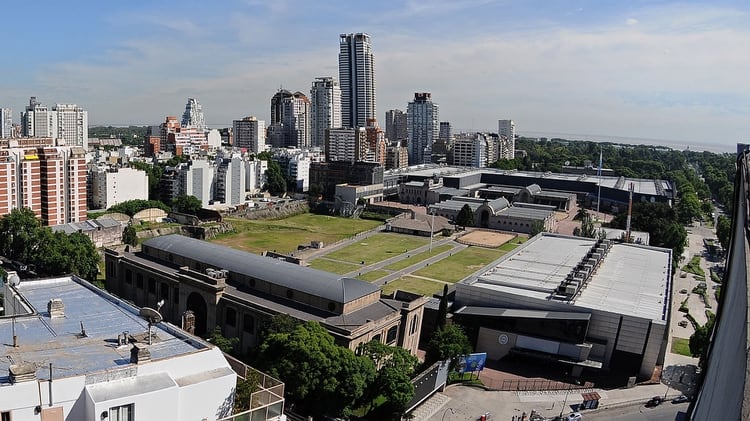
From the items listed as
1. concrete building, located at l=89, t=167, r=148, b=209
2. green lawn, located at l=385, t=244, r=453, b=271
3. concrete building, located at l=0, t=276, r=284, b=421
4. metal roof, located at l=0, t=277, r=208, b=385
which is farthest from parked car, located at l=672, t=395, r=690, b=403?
concrete building, located at l=89, t=167, r=148, b=209

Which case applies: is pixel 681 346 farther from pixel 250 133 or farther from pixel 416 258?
pixel 250 133

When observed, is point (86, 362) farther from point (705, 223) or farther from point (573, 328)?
point (705, 223)

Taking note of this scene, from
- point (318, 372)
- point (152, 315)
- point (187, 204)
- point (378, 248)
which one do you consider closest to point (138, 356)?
point (152, 315)

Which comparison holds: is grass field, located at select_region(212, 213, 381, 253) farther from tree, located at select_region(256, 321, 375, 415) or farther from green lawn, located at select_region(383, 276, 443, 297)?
tree, located at select_region(256, 321, 375, 415)

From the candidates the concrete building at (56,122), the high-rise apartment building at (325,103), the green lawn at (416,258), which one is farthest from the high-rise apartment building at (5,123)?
the green lawn at (416,258)

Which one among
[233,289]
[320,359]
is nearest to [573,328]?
[320,359]
